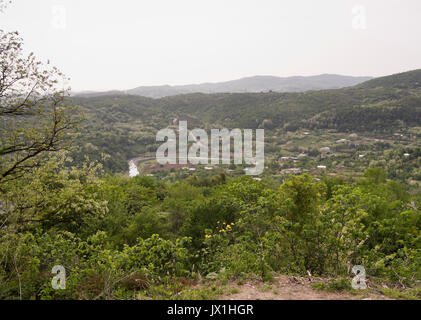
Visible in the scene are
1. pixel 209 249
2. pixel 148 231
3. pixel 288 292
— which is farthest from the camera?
pixel 148 231

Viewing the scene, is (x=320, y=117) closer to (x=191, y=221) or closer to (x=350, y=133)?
(x=350, y=133)

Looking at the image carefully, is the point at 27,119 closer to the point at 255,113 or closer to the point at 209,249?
the point at 209,249

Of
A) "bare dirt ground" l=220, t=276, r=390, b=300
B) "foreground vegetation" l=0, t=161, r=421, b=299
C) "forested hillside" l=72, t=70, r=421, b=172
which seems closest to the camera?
"bare dirt ground" l=220, t=276, r=390, b=300

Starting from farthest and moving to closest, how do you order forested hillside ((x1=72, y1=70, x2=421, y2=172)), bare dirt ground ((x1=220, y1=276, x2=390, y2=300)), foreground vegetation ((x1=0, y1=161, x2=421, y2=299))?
forested hillside ((x1=72, y1=70, x2=421, y2=172)) → foreground vegetation ((x1=0, y1=161, x2=421, y2=299)) → bare dirt ground ((x1=220, y1=276, x2=390, y2=300))

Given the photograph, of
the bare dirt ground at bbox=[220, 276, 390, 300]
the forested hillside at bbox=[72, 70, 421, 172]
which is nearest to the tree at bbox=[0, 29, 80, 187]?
the bare dirt ground at bbox=[220, 276, 390, 300]

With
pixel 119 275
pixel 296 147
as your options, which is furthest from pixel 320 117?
pixel 119 275

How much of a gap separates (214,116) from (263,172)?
299ft

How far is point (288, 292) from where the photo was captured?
5.88 meters

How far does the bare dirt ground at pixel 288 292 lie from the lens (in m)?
5.56

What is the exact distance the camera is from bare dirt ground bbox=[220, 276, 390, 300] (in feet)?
18.2

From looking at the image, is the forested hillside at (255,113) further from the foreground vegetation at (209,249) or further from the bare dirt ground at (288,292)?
the bare dirt ground at (288,292)

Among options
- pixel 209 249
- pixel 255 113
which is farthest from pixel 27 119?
pixel 255 113

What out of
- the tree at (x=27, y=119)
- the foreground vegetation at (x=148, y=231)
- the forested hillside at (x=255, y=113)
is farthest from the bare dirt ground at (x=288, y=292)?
the forested hillside at (x=255, y=113)

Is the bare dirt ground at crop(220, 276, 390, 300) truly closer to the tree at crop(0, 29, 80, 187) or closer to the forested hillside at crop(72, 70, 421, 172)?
the tree at crop(0, 29, 80, 187)
